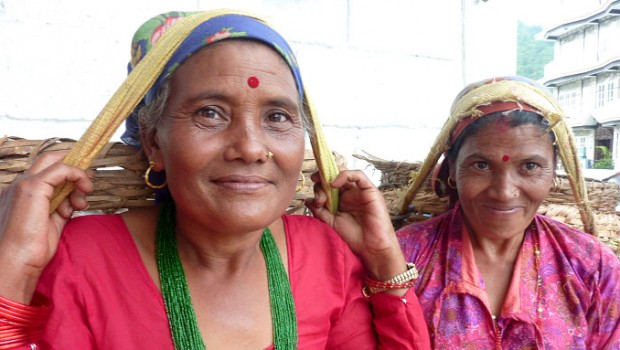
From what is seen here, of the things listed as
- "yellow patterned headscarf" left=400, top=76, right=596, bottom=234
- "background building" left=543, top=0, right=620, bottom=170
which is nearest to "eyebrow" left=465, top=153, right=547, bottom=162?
"yellow patterned headscarf" left=400, top=76, right=596, bottom=234

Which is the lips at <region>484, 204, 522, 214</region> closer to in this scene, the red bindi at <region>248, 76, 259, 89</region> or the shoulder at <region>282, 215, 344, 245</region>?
the shoulder at <region>282, 215, 344, 245</region>

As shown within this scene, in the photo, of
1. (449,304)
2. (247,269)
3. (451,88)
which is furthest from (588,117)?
(247,269)

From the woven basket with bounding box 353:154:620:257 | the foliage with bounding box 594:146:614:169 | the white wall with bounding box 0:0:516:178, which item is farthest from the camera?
the foliage with bounding box 594:146:614:169

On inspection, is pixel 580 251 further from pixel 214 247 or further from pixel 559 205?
pixel 214 247

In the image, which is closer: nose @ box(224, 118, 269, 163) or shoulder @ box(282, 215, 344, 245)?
nose @ box(224, 118, 269, 163)

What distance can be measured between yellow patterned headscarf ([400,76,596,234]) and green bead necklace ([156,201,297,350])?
1058 millimetres

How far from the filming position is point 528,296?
2.10m

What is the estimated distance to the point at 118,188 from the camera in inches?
68.8

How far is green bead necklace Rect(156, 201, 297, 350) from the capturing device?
143cm

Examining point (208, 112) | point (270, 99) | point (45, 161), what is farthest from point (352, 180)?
point (45, 161)

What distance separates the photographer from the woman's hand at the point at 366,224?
71.2 inches

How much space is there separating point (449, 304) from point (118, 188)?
1402 mm

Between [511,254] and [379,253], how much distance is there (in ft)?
2.71

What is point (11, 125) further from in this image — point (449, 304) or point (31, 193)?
point (449, 304)
